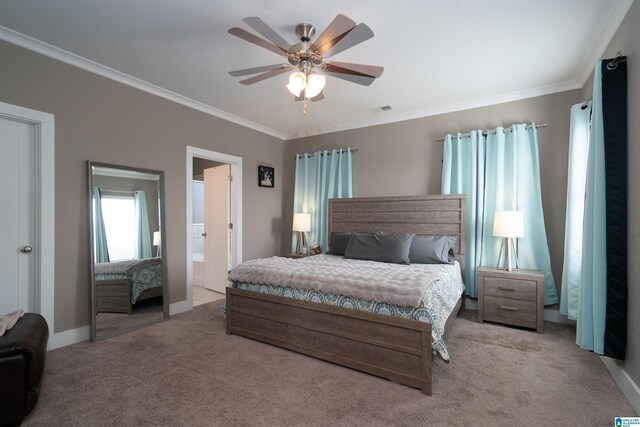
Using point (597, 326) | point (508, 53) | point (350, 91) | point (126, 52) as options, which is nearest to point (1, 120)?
point (126, 52)

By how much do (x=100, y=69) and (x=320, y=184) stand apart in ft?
10.1

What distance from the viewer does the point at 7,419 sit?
167 centimetres

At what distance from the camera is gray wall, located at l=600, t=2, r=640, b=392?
74.4 inches

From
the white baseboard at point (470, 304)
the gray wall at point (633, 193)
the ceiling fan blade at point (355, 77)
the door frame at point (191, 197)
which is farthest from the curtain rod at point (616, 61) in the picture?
the door frame at point (191, 197)

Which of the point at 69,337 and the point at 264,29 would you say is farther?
the point at 69,337

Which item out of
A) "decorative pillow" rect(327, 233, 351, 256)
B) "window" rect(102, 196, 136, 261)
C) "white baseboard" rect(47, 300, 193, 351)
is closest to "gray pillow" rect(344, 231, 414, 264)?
"decorative pillow" rect(327, 233, 351, 256)

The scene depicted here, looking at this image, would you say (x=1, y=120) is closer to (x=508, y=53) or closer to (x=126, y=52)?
(x=126, y=52)

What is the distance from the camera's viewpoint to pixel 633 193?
1960 mm

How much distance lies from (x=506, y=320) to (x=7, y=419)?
3969 mm

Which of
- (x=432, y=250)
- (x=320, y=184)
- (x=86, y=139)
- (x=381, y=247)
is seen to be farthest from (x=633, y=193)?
(x=86, y=139)

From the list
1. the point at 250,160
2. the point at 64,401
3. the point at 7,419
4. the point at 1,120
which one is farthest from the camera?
the point at 250,160

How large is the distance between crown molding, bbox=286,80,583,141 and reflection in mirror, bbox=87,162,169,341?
2799mm

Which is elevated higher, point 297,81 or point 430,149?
point 297,81

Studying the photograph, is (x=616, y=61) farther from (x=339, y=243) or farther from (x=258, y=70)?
(x=339, y=243)
